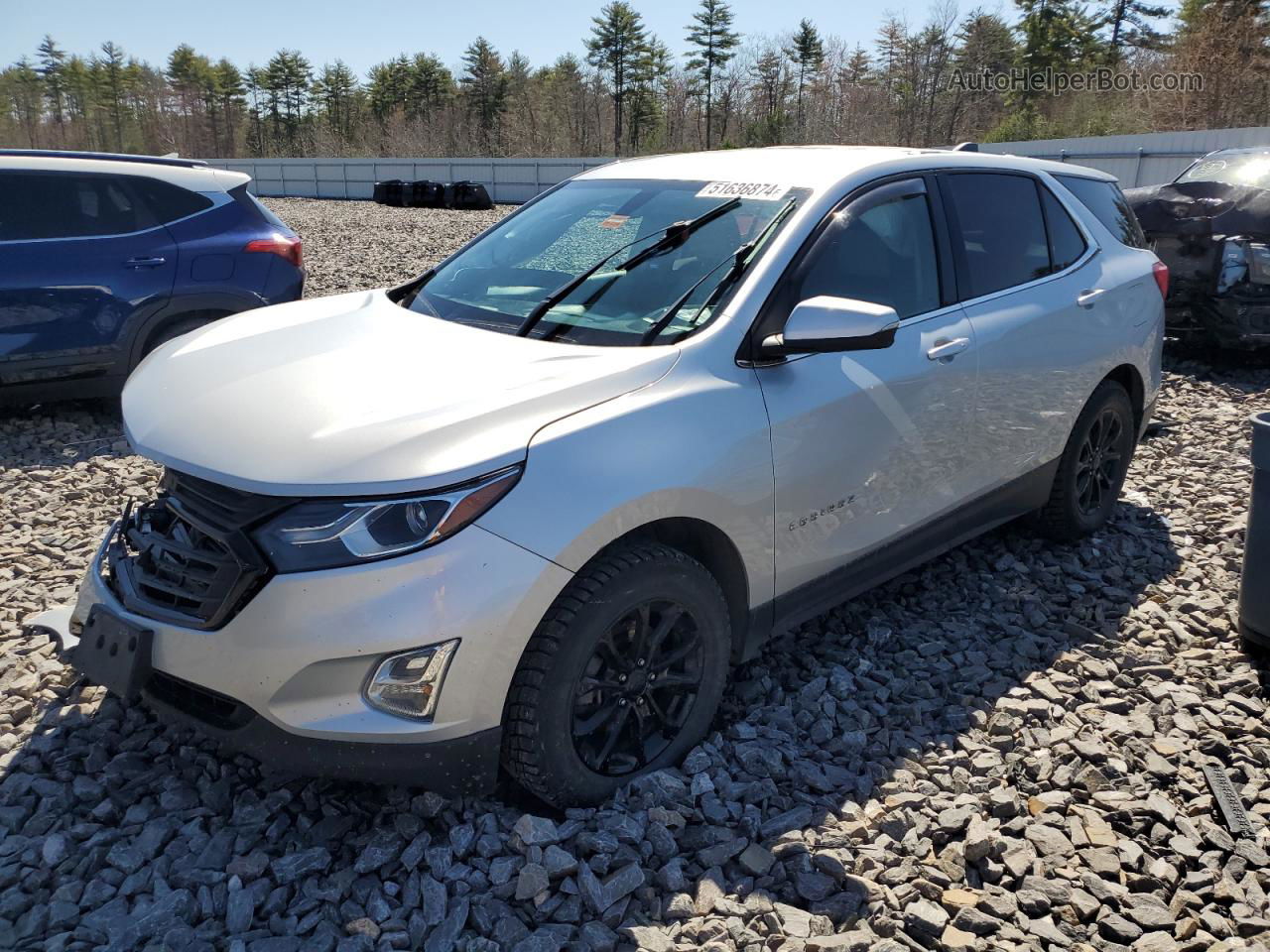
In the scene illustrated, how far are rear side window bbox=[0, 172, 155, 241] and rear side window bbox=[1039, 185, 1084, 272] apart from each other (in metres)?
5.63

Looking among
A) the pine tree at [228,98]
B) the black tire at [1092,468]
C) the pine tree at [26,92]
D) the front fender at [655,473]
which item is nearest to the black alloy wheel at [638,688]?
the front fender at [655,473]

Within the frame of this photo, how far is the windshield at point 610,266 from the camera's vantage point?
10.3 feet

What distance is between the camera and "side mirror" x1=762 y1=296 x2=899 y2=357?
290 centimetres

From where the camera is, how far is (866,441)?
3.32m

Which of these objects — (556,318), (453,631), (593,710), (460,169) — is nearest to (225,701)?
(453,631)

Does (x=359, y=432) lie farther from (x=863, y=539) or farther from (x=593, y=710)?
(x=863, y=539)

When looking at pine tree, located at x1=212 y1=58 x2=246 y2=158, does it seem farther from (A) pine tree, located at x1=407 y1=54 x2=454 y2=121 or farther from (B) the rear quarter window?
(B) the rear quarter window

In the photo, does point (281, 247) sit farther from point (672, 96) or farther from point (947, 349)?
point (672, 96)

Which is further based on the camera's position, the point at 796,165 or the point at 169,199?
the point at 169,199

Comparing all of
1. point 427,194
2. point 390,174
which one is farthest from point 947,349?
point 390,174

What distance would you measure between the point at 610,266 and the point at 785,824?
1.86 metres

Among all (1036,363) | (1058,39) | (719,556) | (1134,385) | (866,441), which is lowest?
(719,556)

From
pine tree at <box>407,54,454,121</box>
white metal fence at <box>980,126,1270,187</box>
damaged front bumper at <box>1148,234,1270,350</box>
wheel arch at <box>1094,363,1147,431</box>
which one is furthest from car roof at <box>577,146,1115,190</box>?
pine tree at <box>407,54,454,121</box>

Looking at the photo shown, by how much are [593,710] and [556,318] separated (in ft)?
4.10
